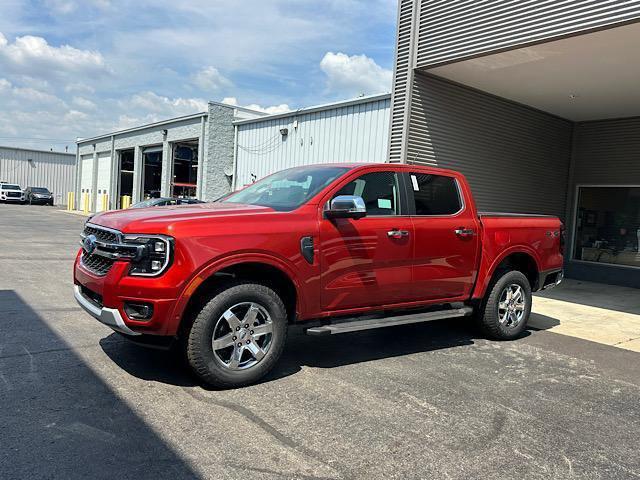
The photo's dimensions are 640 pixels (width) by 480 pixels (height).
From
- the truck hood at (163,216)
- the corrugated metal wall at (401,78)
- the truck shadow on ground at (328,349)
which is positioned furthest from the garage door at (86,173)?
the truck hood at (163,216)

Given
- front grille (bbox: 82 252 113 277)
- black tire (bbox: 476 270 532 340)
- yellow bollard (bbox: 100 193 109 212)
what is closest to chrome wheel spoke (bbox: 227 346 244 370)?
front grille (bbox: 82 252 113 277)

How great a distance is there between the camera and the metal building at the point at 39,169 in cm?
5656

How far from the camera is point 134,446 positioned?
3.28 meters

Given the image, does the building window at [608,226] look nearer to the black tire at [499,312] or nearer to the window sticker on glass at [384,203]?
the black tire at [499,312]

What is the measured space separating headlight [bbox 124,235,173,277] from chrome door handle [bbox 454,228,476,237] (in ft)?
10.6

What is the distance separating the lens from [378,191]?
5.46m

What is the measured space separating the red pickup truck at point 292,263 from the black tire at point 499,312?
2 centimetres

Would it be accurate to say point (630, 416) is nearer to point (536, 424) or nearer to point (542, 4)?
point (536, 424)

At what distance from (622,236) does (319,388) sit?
11.4 metres

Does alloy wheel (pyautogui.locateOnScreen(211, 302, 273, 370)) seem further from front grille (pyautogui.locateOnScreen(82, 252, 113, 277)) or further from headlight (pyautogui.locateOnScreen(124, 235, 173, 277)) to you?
front grille (pyautogui.locateOnScreen(82, 252, 113, 277))

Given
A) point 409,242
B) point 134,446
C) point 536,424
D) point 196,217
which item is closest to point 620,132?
point 409,242

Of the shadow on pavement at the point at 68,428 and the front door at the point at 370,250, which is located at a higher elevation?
the front door at the point at 370,250

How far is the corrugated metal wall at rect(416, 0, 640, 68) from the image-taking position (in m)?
7.21

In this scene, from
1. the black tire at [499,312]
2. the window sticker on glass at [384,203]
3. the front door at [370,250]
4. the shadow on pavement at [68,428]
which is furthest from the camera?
the black tire at [499,312]
